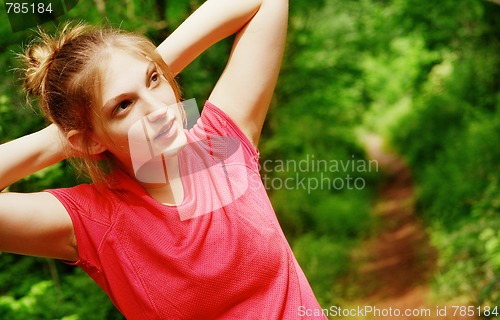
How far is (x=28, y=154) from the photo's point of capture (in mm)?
1152

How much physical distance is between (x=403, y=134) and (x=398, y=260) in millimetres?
4432

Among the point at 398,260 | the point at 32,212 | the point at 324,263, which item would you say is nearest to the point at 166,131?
the point at 32,212

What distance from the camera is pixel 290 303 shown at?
116 centimetres

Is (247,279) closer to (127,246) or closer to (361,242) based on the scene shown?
(127,246)

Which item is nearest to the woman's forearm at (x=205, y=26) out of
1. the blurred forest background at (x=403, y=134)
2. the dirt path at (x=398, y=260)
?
the blurred forest background at (x=403, y=134)

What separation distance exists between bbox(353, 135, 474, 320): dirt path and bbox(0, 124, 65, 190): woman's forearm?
4.85 m

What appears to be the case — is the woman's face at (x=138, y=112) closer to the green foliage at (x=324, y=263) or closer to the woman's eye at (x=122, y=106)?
the woman's eye at (x=122, y=106)

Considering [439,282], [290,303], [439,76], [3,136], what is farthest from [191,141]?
[439,76]

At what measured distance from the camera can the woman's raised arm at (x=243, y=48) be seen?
1256 mm

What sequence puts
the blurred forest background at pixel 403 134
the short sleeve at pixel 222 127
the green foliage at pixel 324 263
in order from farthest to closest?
the green foliage at pixel 324 263
the blurred forest background at pixel 403 134
the short sleeve at pixel 222 127

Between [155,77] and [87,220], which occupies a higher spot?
[155,77]

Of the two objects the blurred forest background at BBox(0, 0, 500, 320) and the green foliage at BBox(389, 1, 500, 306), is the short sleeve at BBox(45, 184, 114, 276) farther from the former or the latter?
the green foliage at BBox(389, 1, 500, 306)

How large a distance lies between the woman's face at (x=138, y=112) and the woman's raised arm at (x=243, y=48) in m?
0.16

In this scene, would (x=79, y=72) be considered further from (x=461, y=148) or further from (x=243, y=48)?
(x=461, y=148)
